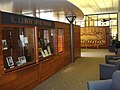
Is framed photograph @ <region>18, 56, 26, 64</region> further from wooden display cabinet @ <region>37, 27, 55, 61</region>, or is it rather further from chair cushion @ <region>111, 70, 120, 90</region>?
chair cushion @ <region>111, 70, 120, 90</region>

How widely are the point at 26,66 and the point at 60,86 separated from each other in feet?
3.44

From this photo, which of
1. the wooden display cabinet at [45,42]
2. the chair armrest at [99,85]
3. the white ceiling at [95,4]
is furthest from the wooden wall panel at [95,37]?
the chair armrest at [99,85]

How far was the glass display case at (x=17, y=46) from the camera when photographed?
4165 mm

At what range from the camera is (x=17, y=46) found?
4.72m

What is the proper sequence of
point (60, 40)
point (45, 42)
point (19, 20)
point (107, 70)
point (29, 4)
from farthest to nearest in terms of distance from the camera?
point (60, 40) → point (45, 42) → point (107, 70) → point (29, 4) → point (19, 20)

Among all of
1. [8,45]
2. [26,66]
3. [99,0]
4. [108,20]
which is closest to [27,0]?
[8,45]

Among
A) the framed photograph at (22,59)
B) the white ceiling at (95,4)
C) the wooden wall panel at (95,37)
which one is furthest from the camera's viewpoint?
the wooden wall panel at (95,37)

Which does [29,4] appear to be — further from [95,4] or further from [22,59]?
[95,4]

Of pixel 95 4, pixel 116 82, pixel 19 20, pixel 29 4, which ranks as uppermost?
pixel 95 4

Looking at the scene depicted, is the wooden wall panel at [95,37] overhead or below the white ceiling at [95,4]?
below

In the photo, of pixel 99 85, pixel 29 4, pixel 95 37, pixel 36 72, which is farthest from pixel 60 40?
pixel 95 37

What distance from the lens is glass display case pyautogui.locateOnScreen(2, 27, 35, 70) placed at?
4.16 metres

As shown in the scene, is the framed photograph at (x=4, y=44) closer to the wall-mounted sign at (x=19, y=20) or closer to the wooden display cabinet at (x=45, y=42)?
the wall-mounted sign at (x=19, y=20)

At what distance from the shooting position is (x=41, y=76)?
538 centimetres
